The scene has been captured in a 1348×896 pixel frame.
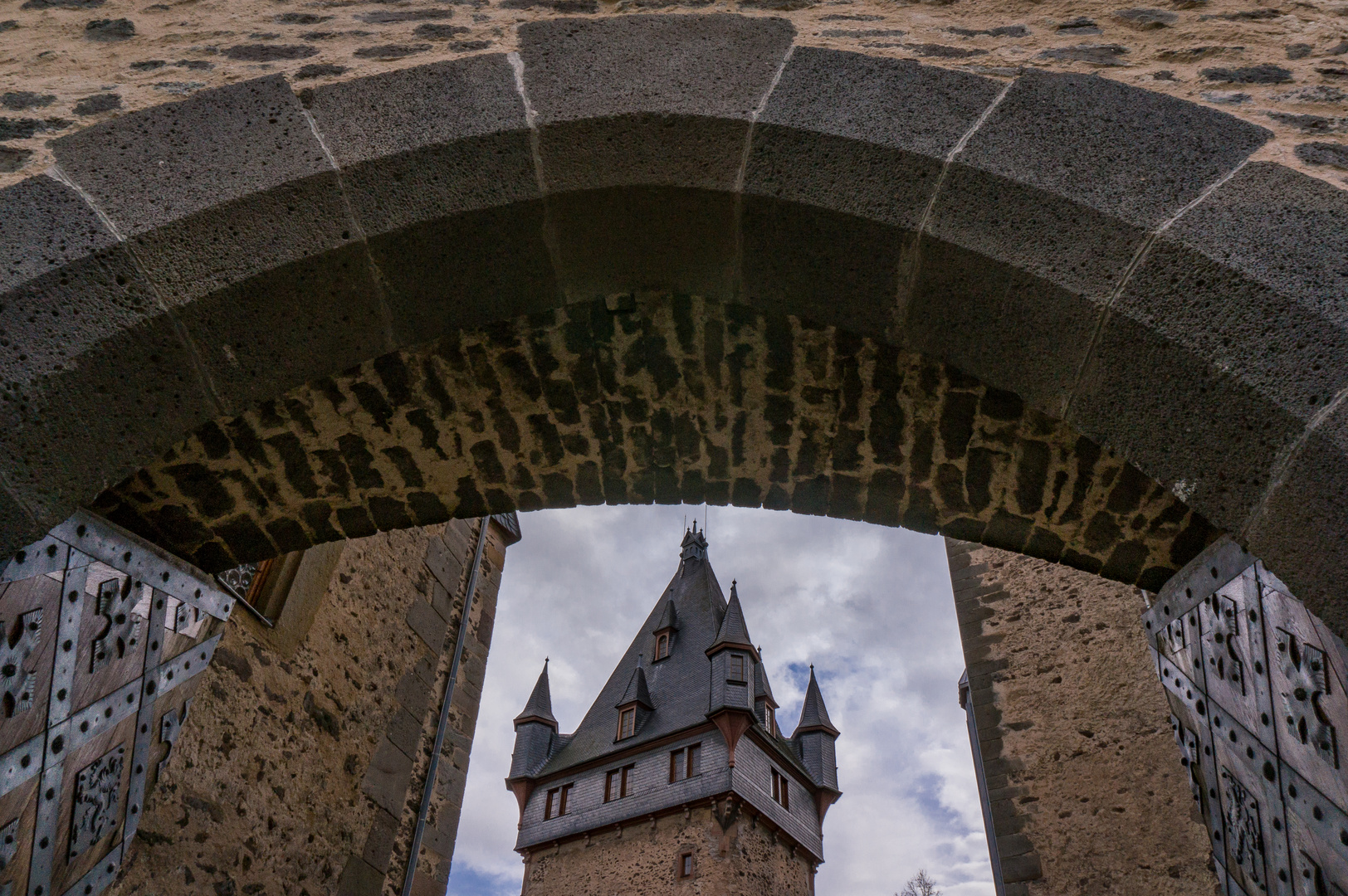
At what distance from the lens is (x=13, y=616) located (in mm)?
2436

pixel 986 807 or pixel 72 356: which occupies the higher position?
pixel 986 807

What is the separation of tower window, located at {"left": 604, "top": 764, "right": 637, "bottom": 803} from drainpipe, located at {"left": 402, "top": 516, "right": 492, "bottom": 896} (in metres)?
11.9

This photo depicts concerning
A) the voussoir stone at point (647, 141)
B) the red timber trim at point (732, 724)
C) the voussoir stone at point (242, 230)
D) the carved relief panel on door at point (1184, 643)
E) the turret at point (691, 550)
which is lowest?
the carved relief panel on door at point (1184, 643)

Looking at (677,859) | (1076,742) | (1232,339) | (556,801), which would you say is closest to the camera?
(1232,339)

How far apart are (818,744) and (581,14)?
2062cm

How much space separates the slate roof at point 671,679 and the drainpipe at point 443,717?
12.1 metres

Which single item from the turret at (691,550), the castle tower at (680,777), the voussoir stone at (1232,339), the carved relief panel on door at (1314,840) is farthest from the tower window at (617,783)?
the voussoir stone at (1232,339)

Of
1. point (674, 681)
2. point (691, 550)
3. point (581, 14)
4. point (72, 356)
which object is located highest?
point (691, 550)

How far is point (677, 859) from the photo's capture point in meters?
15.5

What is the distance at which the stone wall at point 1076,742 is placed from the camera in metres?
5.63

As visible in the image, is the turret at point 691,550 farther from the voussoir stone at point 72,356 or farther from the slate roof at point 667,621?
the voussoir stone at point 72,356

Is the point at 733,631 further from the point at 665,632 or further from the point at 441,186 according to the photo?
the point at 441,186

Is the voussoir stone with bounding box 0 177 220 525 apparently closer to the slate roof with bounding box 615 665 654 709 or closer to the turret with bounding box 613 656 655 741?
→ the turret with bounding box 613 656 655 741

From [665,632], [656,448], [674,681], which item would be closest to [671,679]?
[674,681]
